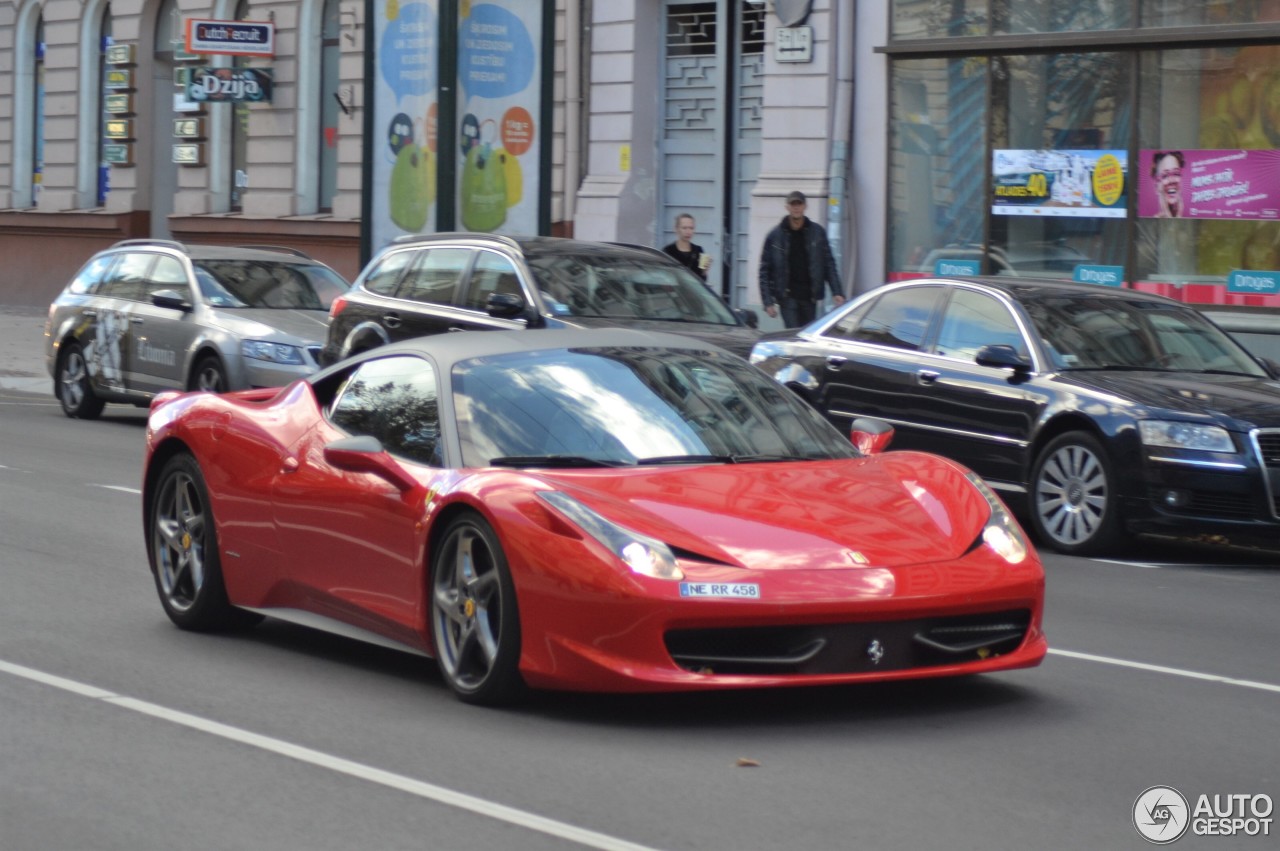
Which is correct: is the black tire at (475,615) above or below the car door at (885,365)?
below

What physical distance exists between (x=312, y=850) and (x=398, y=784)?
2.27 ft

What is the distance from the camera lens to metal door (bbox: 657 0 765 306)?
2478cm

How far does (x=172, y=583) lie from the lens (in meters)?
8.44

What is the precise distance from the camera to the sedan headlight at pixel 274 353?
17.2 meters

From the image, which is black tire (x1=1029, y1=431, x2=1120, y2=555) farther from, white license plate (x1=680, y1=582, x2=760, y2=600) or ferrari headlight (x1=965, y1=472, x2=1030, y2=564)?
white license plate (x1=680, y1=582, x2=760, y2=600)

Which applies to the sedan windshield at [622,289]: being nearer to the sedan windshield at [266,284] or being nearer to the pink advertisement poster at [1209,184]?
the sedan windshield at [266,284]

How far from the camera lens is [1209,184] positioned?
19.6 metres

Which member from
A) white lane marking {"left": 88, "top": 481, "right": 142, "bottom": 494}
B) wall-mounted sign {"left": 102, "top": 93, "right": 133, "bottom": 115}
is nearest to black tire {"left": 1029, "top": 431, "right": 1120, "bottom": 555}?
white lane marking {"left": 88, "top": 481, "right": 142, "bottom": 494}

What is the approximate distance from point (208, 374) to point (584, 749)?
12208mm

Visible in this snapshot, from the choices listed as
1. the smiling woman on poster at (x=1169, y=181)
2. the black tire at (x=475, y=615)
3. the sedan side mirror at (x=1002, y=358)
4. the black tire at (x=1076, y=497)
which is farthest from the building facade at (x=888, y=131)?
the black tire at (x=475, y=615)

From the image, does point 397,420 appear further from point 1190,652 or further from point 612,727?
point 1190,652

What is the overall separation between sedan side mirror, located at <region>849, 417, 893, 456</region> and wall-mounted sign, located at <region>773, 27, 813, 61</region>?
15567 mm

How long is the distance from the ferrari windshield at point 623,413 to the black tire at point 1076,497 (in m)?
4.02

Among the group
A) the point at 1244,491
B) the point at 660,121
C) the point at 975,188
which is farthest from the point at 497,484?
the point at 660,121
